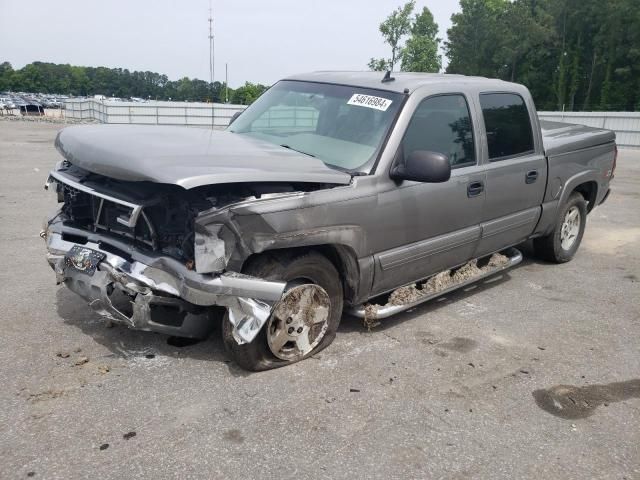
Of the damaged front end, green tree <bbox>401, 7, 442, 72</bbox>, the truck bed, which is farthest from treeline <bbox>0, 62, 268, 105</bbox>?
the damaged front end

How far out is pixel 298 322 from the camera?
11.9 ft

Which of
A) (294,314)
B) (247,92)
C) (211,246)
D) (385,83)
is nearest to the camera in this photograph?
(211,246)

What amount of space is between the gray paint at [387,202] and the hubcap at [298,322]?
0.29m

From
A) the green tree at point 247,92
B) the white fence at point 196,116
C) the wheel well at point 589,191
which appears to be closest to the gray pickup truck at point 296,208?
the wheel well at point 589,191

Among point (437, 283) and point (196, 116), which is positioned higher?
point (196, 116)

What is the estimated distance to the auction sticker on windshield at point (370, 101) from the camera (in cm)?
412

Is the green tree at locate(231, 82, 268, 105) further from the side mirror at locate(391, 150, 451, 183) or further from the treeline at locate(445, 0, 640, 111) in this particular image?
the side mirror at locate(391, 150, 451, 183)

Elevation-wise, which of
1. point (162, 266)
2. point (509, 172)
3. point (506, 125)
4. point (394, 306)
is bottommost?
point (394, 306)

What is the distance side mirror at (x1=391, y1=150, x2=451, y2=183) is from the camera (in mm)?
3645

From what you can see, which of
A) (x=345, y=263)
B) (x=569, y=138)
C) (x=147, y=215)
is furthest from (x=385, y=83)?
(x=569, y=138)

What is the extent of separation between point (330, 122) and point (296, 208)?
3.80 feet

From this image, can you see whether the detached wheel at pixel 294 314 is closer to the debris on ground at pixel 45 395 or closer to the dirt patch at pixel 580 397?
the debris on ground at pixel 45 395

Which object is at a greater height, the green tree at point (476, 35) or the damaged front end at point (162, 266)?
the green tree at point (476, 35)

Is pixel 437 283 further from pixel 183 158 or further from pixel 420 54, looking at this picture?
pixel 420 54
